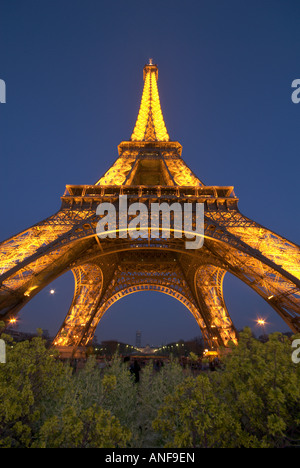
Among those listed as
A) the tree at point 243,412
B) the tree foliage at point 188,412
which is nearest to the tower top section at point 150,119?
the tree foliage at point 188,412

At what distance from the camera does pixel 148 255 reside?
1208 inches

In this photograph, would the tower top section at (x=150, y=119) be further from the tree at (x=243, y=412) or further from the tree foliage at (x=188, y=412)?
the tree at (x=243, y=412)

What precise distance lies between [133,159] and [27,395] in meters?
23.2

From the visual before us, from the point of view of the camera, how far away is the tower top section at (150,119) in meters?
30.1

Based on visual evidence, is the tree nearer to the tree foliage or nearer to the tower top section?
the tree foliage

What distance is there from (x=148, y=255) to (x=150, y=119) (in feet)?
63.8

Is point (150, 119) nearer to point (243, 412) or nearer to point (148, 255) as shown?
point (148, 255)

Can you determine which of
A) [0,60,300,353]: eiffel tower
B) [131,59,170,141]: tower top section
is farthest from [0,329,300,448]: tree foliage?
[131,59,170,141]: tower top section

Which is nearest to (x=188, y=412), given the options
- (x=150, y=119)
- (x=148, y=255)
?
(x=148, y=255)

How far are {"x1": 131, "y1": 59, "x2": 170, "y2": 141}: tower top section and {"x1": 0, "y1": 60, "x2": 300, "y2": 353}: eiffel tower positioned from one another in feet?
0.62

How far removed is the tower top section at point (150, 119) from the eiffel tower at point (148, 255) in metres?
0.19
